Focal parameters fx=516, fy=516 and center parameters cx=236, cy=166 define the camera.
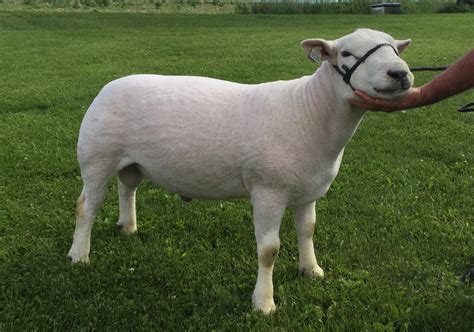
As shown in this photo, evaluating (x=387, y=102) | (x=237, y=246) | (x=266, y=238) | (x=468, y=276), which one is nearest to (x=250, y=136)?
(x=266, y=238)

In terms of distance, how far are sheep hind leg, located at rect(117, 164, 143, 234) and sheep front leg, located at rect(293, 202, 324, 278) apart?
1413 millimetres

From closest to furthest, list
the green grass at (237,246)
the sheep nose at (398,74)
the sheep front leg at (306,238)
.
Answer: the sheep nose at (398,74)
the green grass at (237,246)
the sheep front leg at (306,238)

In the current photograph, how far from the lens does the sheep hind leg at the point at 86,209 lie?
4137 millimetres

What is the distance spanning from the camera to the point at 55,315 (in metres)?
3.77

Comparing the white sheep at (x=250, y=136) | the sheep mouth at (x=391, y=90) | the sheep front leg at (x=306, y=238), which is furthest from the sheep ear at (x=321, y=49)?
the sheep front leg at (x=306, y=238)

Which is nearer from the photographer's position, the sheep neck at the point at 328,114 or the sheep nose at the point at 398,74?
the sheep nose at the point at 398,74

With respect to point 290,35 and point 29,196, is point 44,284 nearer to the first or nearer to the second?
point 29,196

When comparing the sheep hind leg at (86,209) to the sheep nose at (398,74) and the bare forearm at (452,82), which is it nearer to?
the sheep nose at (398,74)

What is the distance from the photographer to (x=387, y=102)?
309cm

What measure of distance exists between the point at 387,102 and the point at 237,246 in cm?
216

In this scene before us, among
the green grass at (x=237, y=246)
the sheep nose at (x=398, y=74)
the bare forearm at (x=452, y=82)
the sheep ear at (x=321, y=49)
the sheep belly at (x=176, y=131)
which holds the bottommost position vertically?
the green grass at (x=237, y=246)

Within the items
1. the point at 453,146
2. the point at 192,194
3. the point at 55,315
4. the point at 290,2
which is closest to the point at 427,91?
the point at 192,194

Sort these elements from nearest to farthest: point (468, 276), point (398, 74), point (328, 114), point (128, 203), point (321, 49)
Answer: point (398, 74)
point (321, 49)
point (328, 114)
point (468, 276)
point (128, 203)

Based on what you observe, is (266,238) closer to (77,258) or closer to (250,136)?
(250,136)
